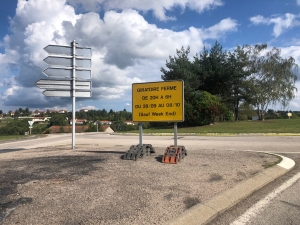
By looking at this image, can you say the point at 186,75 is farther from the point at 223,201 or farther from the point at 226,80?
the point at 223,201

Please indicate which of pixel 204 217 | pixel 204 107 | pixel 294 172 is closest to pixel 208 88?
pixel 204 107

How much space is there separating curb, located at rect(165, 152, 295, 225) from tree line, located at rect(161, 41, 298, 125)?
2626cm

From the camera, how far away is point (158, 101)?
31.9 ft

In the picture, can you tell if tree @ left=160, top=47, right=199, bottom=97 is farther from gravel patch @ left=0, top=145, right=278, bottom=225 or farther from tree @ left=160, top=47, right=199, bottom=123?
gravel patch @ left=0, top=145, right=278, bottom=225

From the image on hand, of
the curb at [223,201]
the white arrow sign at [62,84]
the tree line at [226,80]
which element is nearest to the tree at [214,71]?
the tree line at [226,80]

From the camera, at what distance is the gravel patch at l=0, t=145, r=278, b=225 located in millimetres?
4086

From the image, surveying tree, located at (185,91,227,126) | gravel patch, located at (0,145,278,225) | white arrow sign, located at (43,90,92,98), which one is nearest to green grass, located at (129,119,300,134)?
tree, located at (185,91,227,126)

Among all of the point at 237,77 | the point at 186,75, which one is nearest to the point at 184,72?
the point at 186,75

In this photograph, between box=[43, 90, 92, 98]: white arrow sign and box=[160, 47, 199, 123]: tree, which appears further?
box=[160, 47, 199, 123]: tree

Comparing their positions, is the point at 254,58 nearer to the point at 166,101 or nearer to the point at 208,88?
the point at 208,88

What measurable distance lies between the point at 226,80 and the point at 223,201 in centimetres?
3552

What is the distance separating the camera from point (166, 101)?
31.4 feet

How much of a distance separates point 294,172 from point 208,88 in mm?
32982

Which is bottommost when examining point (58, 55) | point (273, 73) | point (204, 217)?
point (204, 217)
